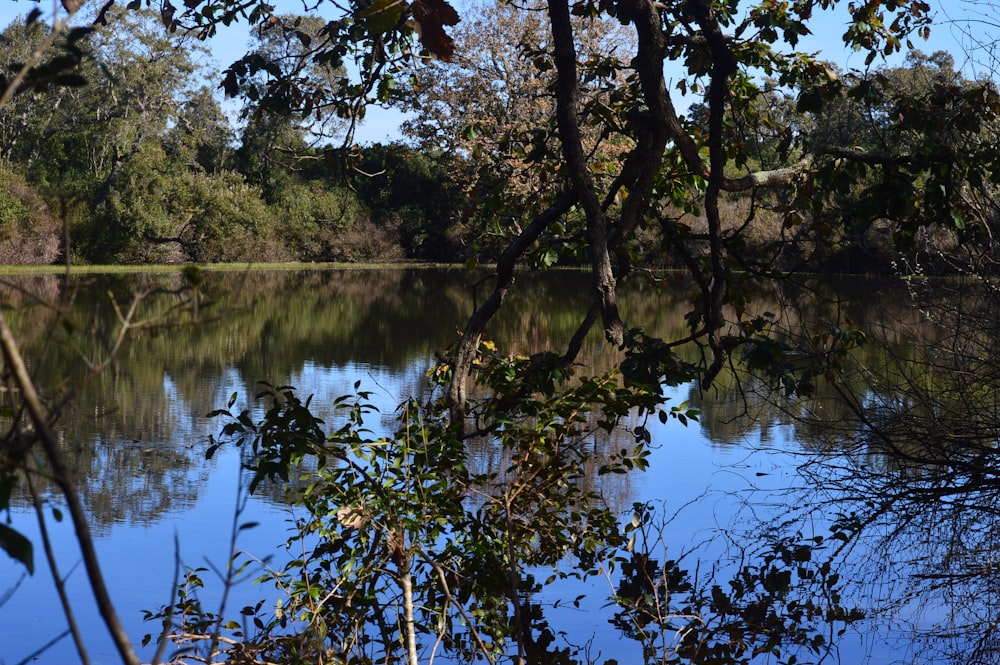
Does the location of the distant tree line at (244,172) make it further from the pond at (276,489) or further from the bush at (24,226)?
the pond at (276,489)

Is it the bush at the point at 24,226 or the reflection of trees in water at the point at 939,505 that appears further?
the bush at the point at 24,226

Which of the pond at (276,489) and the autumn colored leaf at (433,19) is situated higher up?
the autumn colored leaf at (433,19)

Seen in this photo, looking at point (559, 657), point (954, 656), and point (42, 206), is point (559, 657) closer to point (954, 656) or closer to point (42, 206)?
point (954, 656)

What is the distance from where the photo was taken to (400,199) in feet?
132

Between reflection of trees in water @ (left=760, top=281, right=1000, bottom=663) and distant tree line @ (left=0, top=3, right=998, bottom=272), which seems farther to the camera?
distant tree line @ (left=0, top=3, right=998, bottom=272)

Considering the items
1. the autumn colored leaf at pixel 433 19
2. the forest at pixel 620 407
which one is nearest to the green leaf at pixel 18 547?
the forest at pixel 620 407

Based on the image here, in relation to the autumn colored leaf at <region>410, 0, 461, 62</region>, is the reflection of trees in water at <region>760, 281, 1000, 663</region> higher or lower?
lower

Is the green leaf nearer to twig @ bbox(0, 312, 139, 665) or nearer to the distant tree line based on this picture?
twig @ bbox(0, 312, 139, 665)

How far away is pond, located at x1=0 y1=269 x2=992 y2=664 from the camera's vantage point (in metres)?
4.02

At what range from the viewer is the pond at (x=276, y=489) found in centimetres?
402

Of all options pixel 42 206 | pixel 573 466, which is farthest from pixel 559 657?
pixel 42 206

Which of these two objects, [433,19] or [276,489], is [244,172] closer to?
[276,489]

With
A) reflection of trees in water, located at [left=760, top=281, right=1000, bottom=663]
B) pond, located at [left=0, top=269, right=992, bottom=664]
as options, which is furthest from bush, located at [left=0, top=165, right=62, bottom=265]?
reflection of trees in water, located at [left=760, top=281, right=1000, bottom=663]

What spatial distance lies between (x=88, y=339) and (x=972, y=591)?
11.7m
